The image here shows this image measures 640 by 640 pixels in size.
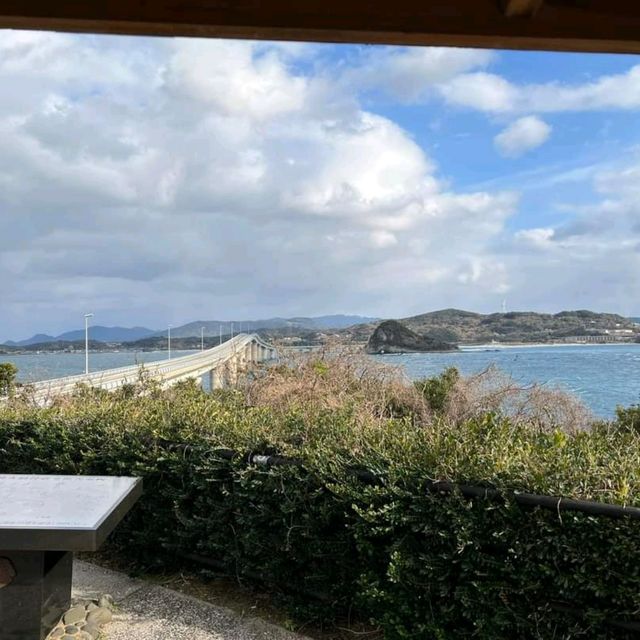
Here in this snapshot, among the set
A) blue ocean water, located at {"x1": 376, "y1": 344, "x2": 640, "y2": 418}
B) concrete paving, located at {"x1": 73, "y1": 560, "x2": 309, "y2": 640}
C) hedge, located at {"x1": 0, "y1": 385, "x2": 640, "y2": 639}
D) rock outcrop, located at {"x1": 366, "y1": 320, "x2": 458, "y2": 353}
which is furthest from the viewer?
rock outcrop, located at {"x1": 366, "y1": 320, "x2": 458, "y2": 353}

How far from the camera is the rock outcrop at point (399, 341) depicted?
1002 cm

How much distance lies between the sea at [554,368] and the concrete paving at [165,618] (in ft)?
15.2

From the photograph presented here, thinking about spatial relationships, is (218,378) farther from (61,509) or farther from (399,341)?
(61,509)

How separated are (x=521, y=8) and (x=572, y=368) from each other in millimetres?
9991

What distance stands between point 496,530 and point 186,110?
8.74 m

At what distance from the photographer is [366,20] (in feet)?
6.83

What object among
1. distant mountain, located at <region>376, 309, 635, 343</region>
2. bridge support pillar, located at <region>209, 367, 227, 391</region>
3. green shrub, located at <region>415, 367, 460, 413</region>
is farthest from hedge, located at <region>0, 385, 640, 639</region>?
distant mountain, located at <region>376, 309, 635, 343</region>

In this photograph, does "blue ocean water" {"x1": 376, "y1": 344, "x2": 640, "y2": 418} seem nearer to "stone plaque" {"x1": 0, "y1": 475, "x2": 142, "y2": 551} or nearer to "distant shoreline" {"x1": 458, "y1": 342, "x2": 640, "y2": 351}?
"distant shoreline" {"x1": 458, "y1": 342, "x2": 640, "y2": 351}

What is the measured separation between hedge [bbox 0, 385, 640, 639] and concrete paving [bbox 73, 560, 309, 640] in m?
0.23

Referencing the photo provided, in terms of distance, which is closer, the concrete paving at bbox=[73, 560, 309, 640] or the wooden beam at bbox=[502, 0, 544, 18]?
the wooden beam at bbox=[502, 0, 544, 18]

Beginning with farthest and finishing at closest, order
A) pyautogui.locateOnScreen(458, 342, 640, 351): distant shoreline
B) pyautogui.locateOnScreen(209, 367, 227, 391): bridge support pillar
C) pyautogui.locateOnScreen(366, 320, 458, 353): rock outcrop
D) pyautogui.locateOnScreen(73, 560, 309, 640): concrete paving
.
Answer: pyautogui.locateOnScreen(458, 342, 640, 351): distant shoreline < pyautogui.locateOnScreen(366, 320, 458, 353): rock outcrop < pyautogui.locateOnScreen(209, 367, 227, 391): bridge support pillar < pyautogui.locateOnScreen(73, 560, 309, 640): concrete paving

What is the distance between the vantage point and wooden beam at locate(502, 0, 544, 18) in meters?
2.06

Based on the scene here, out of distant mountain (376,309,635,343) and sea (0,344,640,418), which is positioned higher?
distant mountain (376,309,635,343)

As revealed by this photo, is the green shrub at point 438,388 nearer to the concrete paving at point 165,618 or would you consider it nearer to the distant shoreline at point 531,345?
the distant shoreline at point 531,345
